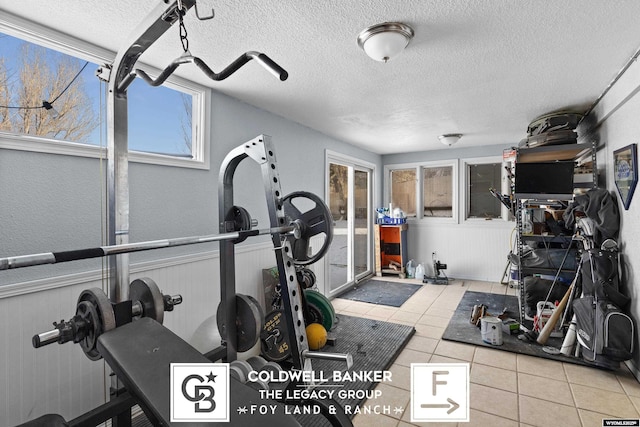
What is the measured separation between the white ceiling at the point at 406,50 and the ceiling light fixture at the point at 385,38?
0.04 metres

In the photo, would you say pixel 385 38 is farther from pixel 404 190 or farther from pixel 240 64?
pixel 404 190

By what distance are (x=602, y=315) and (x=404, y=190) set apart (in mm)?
3877

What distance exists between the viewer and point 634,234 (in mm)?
2262

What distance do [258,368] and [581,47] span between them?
2.67 meters

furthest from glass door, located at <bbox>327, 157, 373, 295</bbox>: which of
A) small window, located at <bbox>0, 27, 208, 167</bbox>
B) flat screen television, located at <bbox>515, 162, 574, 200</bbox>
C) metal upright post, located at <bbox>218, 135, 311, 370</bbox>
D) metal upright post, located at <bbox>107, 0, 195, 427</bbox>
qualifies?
metal upright post, located at <bbox>107, 0, 195, 427</bbox>

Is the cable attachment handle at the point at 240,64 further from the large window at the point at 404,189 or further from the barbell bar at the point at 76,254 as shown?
the large window at the point at 404,189

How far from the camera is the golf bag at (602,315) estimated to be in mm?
2229

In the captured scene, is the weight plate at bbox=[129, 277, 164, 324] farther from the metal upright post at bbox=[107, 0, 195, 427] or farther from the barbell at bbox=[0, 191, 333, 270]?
the barbell at bbox=[0, 191, 333, 270]

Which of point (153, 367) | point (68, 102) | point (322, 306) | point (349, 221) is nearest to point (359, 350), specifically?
point (322, 306)

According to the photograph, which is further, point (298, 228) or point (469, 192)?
point (469, 192)

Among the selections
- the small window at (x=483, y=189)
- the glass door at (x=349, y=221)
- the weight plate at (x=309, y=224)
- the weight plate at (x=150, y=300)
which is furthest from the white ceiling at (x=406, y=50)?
the small window at (x=483, y=189)

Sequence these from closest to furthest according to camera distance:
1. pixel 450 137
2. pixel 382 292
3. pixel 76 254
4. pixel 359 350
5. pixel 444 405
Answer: pixel 76 254
pixel 444 405
pixel 359 350
pixel 450 137
pixel 382 292

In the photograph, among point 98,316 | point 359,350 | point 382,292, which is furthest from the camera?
point 382,292

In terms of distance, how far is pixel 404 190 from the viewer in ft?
19.5
